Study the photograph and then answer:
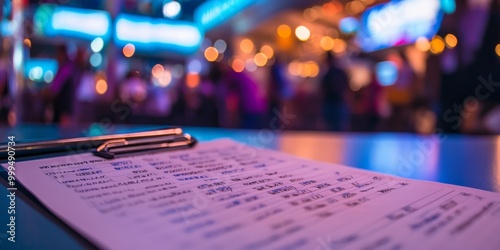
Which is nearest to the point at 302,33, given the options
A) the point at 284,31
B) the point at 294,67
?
the point at 284,31

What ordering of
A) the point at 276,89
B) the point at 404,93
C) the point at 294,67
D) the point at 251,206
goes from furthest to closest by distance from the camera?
the point at 294,67 < the point at 404,93 < the point at 276,89 < the point at 251,206

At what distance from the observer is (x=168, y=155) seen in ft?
1.01

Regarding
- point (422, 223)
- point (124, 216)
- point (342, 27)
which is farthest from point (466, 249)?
point (342, 27)

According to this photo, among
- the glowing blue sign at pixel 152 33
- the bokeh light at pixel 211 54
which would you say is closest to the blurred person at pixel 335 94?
the glowing blue sign at pixel 152 33

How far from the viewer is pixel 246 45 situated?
5.65 m

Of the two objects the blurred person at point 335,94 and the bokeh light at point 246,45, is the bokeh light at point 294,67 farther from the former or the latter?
the blurred person at point 335,94

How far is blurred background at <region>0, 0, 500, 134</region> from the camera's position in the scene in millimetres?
1312

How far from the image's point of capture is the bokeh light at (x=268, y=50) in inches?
228

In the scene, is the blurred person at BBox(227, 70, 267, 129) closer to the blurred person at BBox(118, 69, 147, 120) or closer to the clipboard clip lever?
the blurred person at BBox(118, 69, 147, 120)

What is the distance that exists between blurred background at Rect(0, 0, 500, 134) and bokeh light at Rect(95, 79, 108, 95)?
0.01m

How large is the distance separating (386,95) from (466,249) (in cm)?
319

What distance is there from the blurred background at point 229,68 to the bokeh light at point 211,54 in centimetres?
1

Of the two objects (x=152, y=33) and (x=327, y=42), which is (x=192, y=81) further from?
(x=327, y=42)

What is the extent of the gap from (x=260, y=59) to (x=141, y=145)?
5817mm
